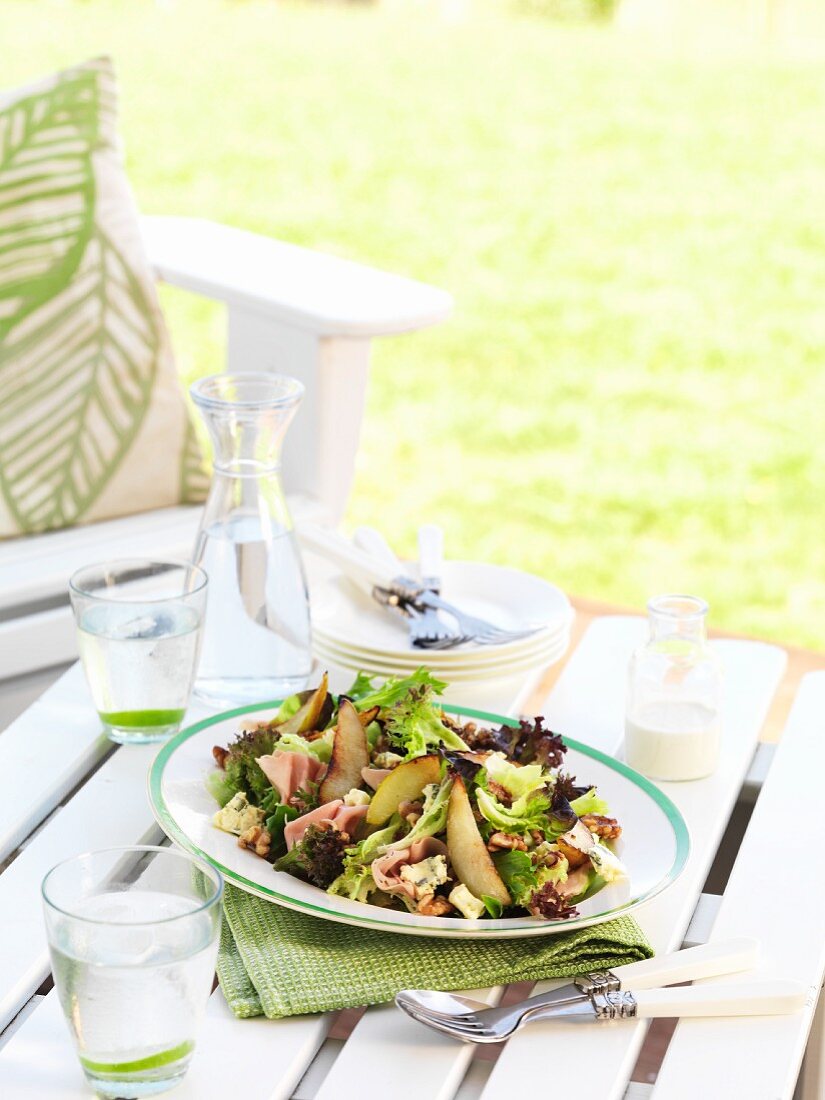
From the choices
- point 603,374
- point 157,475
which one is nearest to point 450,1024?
point 157,475

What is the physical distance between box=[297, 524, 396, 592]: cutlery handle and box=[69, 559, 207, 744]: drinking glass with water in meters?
0.23

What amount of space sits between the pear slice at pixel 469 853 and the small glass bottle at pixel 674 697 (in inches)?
10.6

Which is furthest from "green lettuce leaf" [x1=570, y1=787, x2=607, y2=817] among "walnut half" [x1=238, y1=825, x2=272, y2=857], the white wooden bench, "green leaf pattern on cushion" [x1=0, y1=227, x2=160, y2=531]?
"green leaf pattern on cushion" [x1=0, y1=227, x2=160, y2=531]

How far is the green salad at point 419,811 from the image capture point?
0.90 meters

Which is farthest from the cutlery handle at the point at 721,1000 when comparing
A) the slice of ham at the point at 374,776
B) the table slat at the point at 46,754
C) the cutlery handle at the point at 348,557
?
the cutlery handle at the point at 348,557

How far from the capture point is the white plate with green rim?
889 mm

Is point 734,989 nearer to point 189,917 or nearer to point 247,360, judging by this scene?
point 189,917

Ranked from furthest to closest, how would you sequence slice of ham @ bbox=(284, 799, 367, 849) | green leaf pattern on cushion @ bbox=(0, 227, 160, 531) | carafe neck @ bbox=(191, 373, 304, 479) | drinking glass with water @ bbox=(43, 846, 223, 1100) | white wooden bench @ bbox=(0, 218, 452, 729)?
green leaf pattern on cushion @ bbox=(0, 227, 160, 531) → white wooden bench @ bbox=(0, 218, 452, 729) → carafe neck @ bbox=(191, 373, 304, 479) → slice of ham @ bbox=(284, 799, 367, 849) → drinking glass with water @ bbox=(43, 846, 223, 1100)

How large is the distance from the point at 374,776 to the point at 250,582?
31cm

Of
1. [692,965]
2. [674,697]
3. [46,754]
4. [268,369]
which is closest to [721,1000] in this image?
[692,965]

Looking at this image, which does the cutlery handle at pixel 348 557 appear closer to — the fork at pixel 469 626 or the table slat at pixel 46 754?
the fork at pixel 469 626

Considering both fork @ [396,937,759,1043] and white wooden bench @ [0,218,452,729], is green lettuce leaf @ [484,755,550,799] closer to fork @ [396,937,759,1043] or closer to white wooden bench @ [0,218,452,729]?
fork @ [396,937,759,1043]

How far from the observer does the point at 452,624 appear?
133 centimetres

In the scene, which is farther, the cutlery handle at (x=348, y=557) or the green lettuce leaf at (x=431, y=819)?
the cutlery handle at (x=348, y=557)
